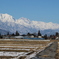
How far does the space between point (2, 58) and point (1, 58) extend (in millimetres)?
113

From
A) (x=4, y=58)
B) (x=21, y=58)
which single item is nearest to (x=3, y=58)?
(x=4, y=58)

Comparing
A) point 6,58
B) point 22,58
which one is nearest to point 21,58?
point 22,58

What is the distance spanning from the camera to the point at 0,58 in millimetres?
25094

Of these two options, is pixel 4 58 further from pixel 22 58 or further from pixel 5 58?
pixel 22 58

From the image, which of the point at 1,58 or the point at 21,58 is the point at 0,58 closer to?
the point at 1,58

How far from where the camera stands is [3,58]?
25.2m

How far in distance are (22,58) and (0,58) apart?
95.3 inches

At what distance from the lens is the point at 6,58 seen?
25156 millimetres

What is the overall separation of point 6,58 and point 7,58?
0.39ft

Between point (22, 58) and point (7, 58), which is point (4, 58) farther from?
point (22, 58)

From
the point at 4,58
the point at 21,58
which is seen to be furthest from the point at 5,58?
the point at 21,58

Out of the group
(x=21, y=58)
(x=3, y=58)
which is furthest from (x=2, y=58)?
(x=21, y=58)

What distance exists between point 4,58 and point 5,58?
11 cm

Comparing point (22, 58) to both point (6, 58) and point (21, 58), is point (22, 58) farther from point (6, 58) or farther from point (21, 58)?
point (6, 58)
